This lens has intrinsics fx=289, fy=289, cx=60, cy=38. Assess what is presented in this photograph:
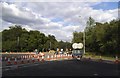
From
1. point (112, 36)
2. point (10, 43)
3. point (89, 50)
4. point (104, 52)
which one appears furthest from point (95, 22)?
point (112, 36)

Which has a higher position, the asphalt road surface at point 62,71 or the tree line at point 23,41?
the tree line at point 23,41

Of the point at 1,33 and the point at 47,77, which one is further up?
the point at 1,33

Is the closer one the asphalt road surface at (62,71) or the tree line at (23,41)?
the asphalt road surface at (62,71)

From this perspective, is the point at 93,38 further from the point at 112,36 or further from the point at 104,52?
the point at 112,36

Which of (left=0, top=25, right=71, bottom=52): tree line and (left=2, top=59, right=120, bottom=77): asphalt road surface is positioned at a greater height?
(left=0, top=25, right=71, bottom=52): tree line

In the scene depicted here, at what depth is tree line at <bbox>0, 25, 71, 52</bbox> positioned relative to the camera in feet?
495

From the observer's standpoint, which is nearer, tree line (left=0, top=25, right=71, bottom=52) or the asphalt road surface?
the asphalt road surface

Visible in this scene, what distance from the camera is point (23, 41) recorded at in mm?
152500

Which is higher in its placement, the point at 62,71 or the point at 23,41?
the point at 23,41

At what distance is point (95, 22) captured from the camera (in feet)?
452

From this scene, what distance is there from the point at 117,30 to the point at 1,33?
120033mm

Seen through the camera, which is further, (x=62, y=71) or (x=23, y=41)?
(x=23, y=41)

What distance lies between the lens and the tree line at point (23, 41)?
15088 centimetres

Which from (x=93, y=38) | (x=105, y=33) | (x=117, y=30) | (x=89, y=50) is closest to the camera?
(x=117, y=30)
